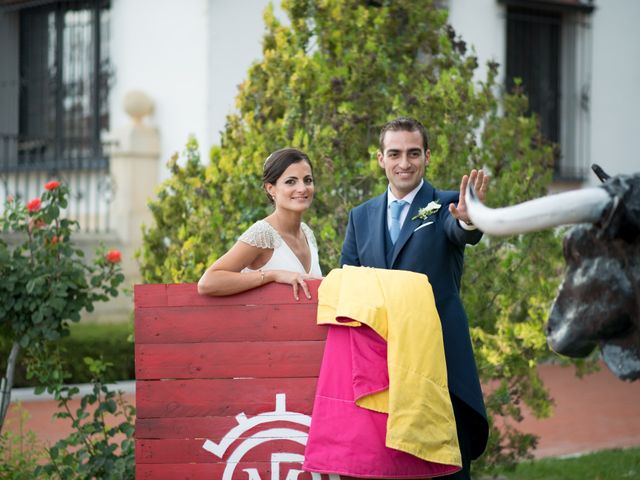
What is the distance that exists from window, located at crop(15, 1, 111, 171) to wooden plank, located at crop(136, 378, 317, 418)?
8.46m

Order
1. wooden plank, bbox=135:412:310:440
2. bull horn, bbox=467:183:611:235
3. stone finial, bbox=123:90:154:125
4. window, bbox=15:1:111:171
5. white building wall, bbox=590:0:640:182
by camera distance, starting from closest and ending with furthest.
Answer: bull horn, bbox=467:183:611:235 < wooden plank, bbox=135:412:310:440 < stone finial, bbox=123:90:154:125 < window, bbox=15:1:111:171 < white building wall, bbox=590:0:640:182

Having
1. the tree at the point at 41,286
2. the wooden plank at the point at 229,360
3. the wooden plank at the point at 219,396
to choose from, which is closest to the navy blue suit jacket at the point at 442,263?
the wooden plank at the point at 229,360

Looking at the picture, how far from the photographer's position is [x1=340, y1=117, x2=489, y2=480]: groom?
12.6 ft

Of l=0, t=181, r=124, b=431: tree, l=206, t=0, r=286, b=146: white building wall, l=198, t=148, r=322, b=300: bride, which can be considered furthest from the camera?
l=206, t=0, r=286, b=146: white building wall

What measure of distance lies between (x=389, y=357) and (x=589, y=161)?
11087 millimetres

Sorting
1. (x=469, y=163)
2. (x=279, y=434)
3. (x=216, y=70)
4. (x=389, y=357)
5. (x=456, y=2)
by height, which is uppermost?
(x=456, y=2)

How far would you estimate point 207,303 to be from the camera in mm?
4148

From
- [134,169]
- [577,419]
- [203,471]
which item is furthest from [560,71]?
[203,471]

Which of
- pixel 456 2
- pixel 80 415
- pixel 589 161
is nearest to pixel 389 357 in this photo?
pixel 80 415

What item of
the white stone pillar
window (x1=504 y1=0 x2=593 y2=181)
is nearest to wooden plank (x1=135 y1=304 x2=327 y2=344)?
the white stone pillar

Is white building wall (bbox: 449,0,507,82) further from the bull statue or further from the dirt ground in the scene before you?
the bull statue

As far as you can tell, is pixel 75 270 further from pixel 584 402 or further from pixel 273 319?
pixel 584 402

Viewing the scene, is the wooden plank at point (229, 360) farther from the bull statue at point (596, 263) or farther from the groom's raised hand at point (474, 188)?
the bull statue at point (596, 263)

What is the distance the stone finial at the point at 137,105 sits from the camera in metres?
11.8
